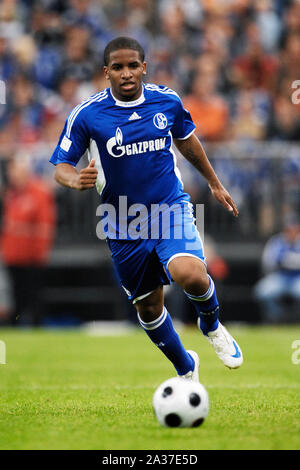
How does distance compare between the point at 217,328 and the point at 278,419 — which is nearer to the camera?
the point at 278,419

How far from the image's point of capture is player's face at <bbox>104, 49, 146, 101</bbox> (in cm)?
662

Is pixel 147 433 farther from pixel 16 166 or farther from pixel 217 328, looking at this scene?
pixel 16 166

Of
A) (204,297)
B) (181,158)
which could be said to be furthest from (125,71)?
(181,158)

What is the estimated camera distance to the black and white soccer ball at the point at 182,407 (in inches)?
229

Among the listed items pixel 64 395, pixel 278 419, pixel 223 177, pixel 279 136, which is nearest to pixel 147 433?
pixel 278 419

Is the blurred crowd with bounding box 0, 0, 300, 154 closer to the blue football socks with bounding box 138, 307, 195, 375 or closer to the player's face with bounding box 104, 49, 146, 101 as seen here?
the player's face with bounding box 104, 49, 146, 101

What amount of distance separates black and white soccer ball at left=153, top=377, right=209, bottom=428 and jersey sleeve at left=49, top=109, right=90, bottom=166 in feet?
6.31

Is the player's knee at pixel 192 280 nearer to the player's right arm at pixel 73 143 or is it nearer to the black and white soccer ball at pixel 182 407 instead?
the black and white soccer ball at pixel 182 407

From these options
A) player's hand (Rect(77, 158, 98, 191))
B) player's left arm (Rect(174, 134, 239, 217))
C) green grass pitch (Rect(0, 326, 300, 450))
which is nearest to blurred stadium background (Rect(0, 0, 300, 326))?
green grass pitch (Rect(0, 326, 300, 450))

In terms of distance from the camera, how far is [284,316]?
50.8ft

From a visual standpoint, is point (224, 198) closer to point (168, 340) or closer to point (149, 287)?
point (149, 287)

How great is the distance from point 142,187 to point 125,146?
34 cm
